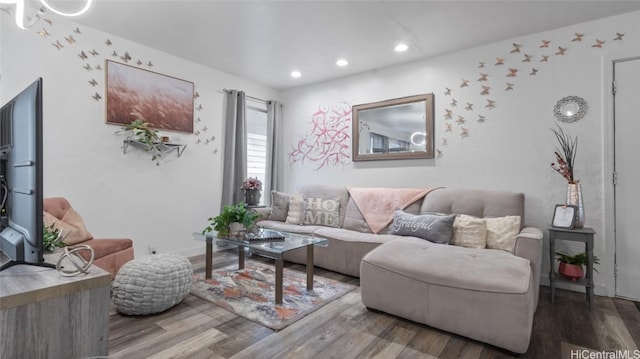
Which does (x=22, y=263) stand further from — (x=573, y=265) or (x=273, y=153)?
(x=273, y=153)

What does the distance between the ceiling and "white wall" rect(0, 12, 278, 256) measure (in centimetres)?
27

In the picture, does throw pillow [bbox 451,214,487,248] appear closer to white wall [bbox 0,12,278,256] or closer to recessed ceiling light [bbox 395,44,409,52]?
recessed ceiling light [bbox 395,44,409,52]

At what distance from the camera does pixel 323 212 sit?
3.69 meters

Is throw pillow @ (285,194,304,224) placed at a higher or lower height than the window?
lower

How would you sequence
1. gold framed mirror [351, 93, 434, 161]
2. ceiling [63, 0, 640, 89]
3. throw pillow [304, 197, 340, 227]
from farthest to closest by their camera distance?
throw pillow [304, 197, 340, 227]
gold framed mirror [351, 93, 434, 161]
ceiling [63, 0, 640, 89]

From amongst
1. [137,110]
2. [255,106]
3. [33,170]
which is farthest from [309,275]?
[255,106]

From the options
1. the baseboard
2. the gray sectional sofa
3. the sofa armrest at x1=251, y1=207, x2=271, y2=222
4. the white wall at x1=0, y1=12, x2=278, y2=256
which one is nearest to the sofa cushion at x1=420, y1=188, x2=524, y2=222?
the gray sectional sofa

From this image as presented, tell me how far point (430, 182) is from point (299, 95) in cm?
234

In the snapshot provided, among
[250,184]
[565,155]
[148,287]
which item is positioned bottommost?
[148,287]

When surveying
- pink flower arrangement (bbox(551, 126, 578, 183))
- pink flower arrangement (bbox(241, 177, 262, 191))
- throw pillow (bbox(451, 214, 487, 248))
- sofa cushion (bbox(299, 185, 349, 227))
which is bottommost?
throw pillow (bbox(451, 214, 487, 248))

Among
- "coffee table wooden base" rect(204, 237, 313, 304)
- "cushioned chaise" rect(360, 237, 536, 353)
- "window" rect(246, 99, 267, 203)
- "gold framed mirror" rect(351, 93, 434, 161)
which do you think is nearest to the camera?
"cushioned chaise" rect(360, 237, 536, 353)

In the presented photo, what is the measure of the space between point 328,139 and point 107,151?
Result: 102 inches

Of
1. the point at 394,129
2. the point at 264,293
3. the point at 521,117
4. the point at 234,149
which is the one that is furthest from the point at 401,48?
the point at 264,293

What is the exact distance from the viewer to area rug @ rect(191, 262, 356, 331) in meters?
2.16
